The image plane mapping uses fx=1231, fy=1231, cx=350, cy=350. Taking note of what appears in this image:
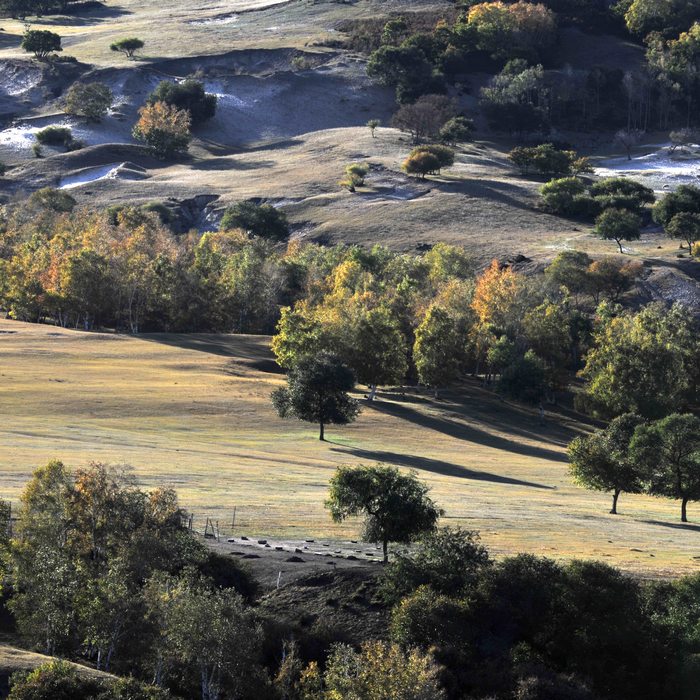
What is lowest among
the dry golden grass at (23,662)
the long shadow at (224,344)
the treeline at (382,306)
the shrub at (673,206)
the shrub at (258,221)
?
the dry golden grass at (23,662)

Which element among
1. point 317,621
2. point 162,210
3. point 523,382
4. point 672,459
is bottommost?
point 317,621

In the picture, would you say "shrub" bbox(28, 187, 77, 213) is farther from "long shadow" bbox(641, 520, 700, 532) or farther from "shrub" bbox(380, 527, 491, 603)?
"shrub" bbox(380, 527, 491, 603)

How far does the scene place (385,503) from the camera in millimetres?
55406

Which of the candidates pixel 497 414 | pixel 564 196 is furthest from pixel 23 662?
pixel 564 196

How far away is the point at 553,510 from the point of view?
71.2m

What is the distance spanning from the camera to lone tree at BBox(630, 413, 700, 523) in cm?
7700

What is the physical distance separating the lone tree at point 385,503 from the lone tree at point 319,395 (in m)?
38.1

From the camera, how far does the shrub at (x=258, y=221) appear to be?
18562 cm

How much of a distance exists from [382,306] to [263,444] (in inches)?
1542

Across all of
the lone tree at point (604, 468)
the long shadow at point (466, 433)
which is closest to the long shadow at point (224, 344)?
the long shadow at point (466, 433)

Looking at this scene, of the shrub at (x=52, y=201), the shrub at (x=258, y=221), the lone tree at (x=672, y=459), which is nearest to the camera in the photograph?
the lone tree at (x=672, y=459)

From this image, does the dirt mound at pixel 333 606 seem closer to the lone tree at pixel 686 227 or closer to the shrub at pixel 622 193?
the lone tree at pixel 686 227

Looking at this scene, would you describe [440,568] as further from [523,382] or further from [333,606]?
[523,382]

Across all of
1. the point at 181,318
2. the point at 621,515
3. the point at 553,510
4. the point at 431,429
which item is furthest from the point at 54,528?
the point at 181,318
